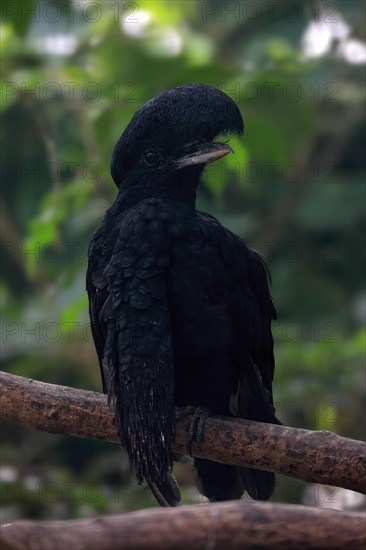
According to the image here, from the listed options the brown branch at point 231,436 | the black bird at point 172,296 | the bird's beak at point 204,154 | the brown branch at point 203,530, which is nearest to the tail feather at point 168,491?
the black bird at point 172,296

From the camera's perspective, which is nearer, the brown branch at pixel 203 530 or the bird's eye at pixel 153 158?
the brown branch at pixel 203 530

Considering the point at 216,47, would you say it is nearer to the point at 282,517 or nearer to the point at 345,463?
the point at 345,463

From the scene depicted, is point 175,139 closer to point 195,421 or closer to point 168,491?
point 195,421

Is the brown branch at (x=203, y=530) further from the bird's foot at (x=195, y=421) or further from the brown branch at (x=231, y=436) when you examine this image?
the bird's foot at (x=195, y=421)

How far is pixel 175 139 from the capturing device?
114 inches

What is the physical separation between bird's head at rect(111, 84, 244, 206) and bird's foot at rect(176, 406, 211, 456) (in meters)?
0.64

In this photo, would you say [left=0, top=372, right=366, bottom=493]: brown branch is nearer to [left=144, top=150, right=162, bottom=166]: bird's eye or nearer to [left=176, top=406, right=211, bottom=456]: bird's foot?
[left=176, top=406, right=211, bottom=456]: bird's foot

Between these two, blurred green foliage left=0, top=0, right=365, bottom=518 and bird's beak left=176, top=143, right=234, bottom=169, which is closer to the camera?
bird's beak left=176, top=143, right=234, bottom=169

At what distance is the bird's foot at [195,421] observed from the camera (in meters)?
2.79

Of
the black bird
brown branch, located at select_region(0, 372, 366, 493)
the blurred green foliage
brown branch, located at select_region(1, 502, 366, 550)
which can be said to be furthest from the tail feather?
brown branch, located at select_region(1, 502, 366, 550)

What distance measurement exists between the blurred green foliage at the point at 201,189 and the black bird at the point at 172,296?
2.05 ft

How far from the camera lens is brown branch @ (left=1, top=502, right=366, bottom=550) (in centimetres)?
147

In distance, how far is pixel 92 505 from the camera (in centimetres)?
386

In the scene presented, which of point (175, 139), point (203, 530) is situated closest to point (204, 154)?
point (175, 139)
